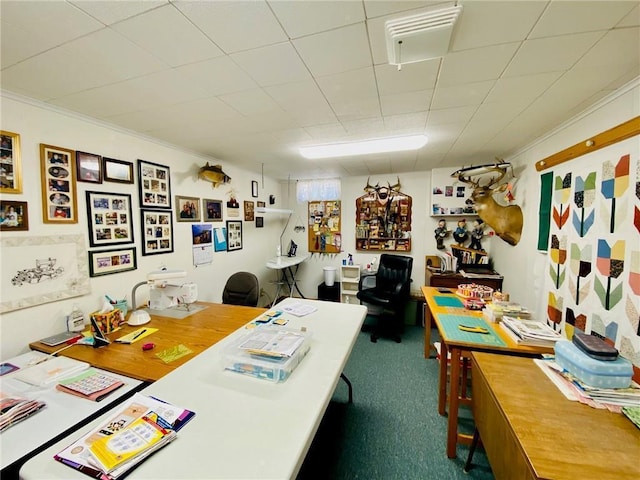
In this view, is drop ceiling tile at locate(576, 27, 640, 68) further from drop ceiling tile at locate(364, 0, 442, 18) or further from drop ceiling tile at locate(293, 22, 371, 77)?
drop ceiling tile at locate(293, 22, 371, 77)

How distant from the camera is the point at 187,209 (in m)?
2.95

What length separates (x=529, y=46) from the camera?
1191mm

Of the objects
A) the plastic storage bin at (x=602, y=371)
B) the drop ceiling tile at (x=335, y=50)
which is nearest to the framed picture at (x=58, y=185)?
the drop ceiling tile at (x=335, y=50)

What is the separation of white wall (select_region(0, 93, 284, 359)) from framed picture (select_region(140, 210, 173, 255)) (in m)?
0.06

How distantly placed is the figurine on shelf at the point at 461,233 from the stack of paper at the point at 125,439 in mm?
4008

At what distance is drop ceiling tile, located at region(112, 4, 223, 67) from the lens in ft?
3.39

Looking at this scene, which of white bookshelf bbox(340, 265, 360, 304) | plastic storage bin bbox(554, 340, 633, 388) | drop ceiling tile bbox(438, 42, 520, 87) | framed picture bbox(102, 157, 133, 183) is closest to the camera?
plastic storage bin bbox(554, 340, 633, 388)

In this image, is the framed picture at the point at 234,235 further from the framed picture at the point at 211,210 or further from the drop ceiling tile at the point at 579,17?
the drop ceiling tile at the point at 579,17

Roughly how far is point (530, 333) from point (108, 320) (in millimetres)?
2906

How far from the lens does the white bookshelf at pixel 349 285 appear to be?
4.39 meters

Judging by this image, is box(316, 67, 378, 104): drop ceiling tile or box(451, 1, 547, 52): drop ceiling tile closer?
box(451, 1, 547, 52): drop ceiling tile

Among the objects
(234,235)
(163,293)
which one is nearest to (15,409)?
(163,293)

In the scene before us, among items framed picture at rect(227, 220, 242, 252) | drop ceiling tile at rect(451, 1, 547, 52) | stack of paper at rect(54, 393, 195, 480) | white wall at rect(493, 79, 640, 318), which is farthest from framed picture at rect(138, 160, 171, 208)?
white wall at rect(493, 79, 640, 318)

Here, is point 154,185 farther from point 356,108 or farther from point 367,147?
point 367,147
